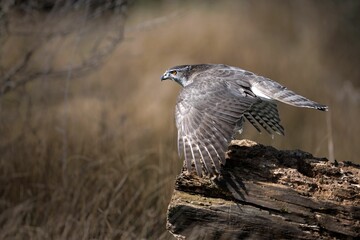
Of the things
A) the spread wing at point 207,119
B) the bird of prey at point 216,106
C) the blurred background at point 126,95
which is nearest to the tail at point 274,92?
the bird of prey at point 216,106

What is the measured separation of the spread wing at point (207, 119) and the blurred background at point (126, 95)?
93 centimetres

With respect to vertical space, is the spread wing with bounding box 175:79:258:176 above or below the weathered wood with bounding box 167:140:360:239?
above

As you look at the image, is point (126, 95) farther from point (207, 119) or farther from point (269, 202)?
point (269, 202)

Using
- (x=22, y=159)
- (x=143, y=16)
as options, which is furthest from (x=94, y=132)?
(x=143, y=16)

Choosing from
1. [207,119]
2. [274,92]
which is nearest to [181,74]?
[274,92]

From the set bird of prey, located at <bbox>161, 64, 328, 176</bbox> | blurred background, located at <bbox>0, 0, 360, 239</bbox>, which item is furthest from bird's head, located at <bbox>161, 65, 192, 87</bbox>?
blurred background, located at <bbox>0, 0, 360, 239</bbox>

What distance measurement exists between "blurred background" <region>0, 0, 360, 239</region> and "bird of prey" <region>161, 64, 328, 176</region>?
0.75m

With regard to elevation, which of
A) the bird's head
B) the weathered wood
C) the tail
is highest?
the bird's head

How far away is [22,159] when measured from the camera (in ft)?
21.0

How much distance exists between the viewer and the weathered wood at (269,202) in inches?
154

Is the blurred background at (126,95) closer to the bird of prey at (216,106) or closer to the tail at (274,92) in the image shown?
the bird of prey at (216,106)

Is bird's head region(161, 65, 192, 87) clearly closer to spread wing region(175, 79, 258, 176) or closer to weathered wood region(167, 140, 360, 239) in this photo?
spread wing region(175, 79, 258, 176)

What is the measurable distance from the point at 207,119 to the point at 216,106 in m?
0.16

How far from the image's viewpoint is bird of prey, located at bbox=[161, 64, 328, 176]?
13.8 feet
